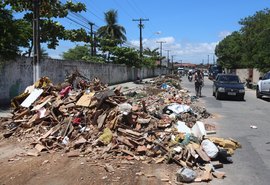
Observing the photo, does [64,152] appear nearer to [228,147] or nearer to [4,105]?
[228,147]

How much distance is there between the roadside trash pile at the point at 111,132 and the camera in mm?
8359

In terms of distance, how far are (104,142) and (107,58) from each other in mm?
42306

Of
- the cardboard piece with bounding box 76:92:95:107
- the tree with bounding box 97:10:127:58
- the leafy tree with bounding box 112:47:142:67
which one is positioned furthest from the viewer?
the tree with bounding box 97:10:127:58

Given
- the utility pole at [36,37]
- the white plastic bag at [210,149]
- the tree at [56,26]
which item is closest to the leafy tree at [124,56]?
the tree at [56,26]

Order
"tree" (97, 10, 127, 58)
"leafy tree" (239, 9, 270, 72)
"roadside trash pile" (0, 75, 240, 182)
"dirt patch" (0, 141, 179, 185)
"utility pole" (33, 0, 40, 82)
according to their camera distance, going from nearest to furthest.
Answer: "dirt patch" (0, 141, 179, 185), "roadside trash pile" (0, 75, 240, 182), "utility pole" (33, 0, 40, 82), "leafy tree" (239, 9, 270, 72), "tree" (97, 10, 127, 58)

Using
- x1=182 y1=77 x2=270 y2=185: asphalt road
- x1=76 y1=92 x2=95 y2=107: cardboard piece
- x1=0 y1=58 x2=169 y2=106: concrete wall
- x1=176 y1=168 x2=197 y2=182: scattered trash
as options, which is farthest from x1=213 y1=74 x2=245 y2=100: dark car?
x1=176 y1=168 x2=197 y2=182: scattered trash

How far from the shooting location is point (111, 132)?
966cm

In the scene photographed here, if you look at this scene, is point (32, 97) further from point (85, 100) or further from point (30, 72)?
point (30, 72)

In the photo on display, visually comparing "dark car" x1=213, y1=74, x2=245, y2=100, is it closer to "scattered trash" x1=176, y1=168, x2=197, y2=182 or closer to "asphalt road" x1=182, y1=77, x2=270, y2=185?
"asphalt road" x1=182, y1=77, x2=270, y2=185

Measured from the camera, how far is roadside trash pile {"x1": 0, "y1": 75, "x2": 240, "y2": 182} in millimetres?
8359

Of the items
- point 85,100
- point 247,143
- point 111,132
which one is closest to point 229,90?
point 247,143

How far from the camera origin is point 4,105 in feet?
58.3

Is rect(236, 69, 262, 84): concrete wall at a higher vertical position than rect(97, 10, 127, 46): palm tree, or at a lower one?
lower

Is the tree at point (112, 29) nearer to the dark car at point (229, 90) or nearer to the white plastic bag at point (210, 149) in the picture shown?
→ the dark car at point (229, 90)
